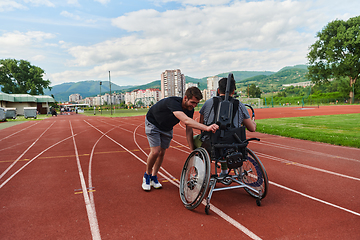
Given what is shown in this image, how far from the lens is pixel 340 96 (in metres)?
60.0

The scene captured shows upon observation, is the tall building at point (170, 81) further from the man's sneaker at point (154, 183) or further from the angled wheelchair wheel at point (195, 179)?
the angled wheelchair wheel at point (195, 179)

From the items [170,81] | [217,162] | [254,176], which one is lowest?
[254,176]

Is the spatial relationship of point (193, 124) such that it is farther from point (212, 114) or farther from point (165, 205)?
point (165, 205)

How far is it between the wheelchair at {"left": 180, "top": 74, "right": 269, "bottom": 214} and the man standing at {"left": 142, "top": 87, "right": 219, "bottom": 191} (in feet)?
0.96

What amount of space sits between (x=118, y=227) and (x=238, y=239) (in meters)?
1.43

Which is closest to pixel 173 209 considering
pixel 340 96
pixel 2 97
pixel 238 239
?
pixel 238 239

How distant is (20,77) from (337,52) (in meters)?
77.3

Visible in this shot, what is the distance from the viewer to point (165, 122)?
144 inches

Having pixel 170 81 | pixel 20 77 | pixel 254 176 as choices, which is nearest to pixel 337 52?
pixel 254 176

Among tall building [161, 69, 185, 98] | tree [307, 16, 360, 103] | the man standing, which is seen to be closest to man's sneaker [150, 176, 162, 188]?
the man standing

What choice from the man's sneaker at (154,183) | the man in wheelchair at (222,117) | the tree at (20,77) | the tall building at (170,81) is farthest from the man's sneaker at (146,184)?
the tall building at (170,81)

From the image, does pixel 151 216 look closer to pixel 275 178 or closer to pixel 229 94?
pixel 229 94

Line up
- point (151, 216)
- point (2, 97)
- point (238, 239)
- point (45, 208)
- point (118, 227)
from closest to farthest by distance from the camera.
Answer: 1. point (238, 239)
2. point (118, 227)
3. point (151, 216)
4. point (45, 208)
5. point (2, 97)

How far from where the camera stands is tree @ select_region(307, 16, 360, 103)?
48.8 m
